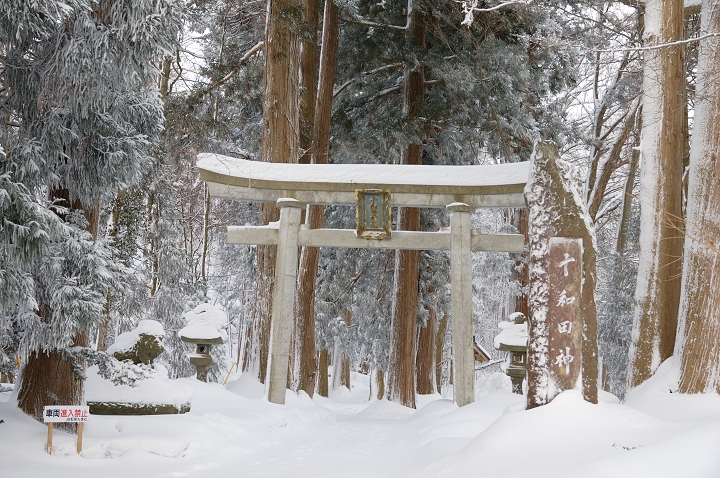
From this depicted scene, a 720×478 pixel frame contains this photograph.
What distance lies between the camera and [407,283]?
1403cm

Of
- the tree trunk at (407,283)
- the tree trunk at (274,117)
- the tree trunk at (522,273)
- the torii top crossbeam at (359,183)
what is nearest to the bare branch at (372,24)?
the tree trunk at (407,283)

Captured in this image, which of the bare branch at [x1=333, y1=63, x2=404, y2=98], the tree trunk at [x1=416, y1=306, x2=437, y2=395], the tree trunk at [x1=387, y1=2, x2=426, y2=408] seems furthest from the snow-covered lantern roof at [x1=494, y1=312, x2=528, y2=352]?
the bare branch at [x1=333, y1=63, x2=404, y2=98]

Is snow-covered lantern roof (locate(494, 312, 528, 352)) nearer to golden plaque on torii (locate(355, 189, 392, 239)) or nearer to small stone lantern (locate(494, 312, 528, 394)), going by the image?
small stone lantern (locate(494, 312, 528, 394))

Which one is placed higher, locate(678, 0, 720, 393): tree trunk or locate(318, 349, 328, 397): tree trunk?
locate(678, 0, 720, 393): tree trunk

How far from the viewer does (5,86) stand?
5801 mm

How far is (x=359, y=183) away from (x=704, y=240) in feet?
15.5

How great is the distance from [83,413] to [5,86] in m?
2.99

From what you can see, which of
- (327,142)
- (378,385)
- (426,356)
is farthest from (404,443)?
(378,385)

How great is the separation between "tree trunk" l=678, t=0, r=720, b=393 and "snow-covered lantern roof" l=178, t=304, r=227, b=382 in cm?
728

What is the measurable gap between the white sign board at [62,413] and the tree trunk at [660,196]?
5.96 metres

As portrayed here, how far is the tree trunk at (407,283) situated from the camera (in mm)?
13891

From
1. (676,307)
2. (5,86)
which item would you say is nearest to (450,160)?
(676,307)

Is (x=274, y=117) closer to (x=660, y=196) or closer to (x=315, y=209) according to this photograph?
(x=315, y=209)

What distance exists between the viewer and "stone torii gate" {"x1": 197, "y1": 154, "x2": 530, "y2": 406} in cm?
945
